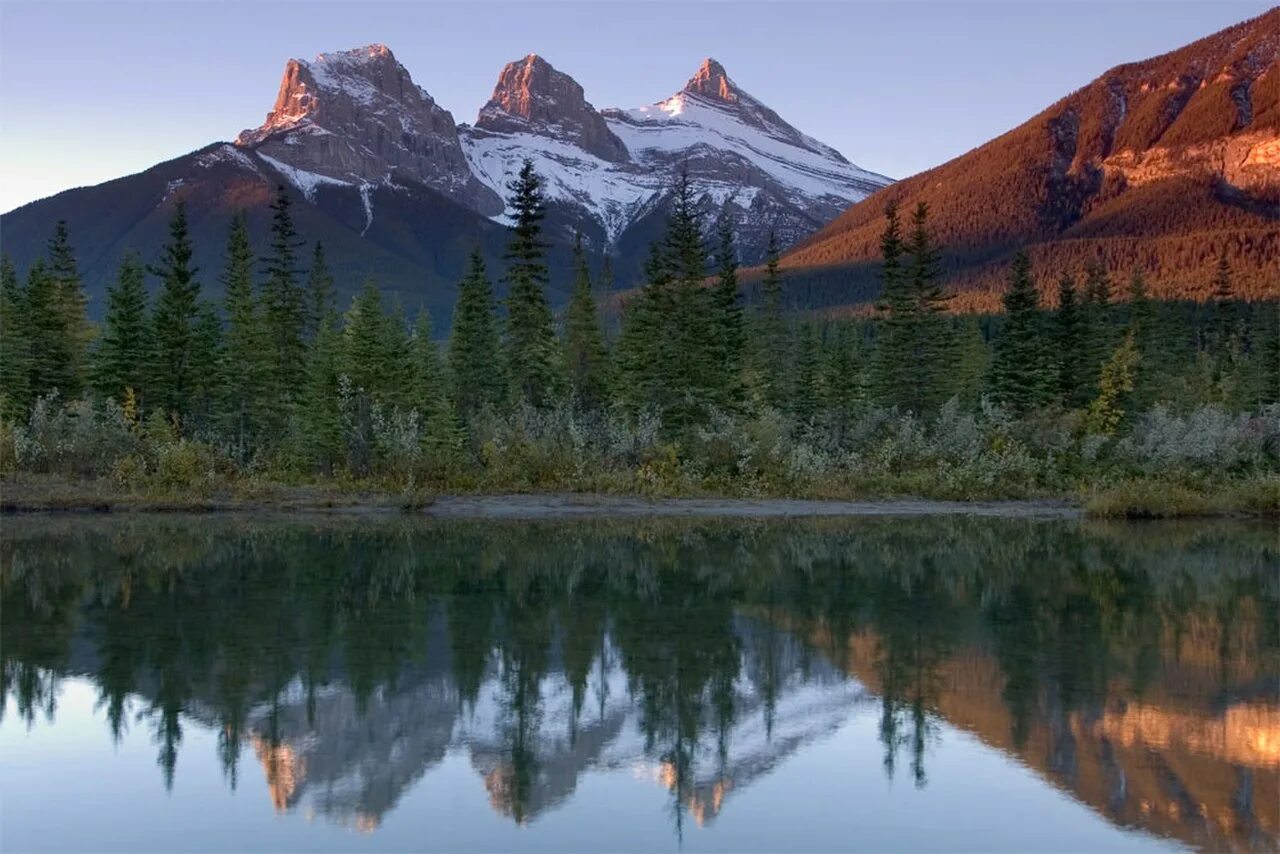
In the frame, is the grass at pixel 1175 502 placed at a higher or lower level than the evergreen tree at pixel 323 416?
lower

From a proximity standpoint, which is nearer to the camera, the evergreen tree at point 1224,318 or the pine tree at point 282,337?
the pine tree at point 282,337

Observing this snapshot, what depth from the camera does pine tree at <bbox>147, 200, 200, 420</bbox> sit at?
54.1 meters

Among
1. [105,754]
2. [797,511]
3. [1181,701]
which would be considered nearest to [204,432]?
[797,511]

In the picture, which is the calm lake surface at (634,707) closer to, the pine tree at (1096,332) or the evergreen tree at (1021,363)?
the evergreen tree at (1021,363)

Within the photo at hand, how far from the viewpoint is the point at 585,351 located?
2356 inches

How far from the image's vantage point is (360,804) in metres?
11.3

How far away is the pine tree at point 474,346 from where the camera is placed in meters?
59.0

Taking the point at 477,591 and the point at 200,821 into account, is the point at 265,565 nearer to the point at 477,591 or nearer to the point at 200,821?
the point at 477,591

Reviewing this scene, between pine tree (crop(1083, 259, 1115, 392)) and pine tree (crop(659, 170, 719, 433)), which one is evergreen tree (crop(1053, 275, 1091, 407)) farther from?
pine tree (crop(659, 170, 719, 433))

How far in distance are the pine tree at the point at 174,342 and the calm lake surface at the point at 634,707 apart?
2908 centimetres

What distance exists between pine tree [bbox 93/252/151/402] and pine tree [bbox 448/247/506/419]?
13362mm

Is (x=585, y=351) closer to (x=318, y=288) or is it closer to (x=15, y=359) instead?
(x=318, y=288)

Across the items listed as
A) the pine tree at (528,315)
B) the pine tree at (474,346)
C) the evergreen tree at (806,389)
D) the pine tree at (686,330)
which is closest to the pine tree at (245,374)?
the pine tree at (474,346)

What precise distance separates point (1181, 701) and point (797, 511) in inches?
A: 1032
